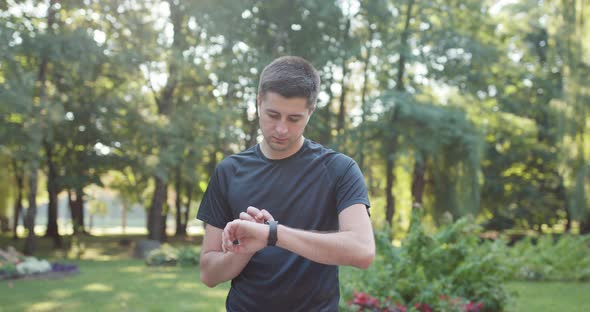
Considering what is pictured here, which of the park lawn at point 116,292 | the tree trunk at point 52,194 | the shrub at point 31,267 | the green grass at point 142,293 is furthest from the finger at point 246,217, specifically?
the tree trunk at point 52,194

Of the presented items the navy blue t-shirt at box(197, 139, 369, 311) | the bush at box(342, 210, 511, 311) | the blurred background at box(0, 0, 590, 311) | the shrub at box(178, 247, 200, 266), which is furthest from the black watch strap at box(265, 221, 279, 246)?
the shrub at box(178, 247, 200, 266)

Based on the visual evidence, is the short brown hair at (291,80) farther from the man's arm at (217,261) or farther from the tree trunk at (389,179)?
the tree trunk at (389,179)

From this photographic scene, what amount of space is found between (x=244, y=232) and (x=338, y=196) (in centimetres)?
47

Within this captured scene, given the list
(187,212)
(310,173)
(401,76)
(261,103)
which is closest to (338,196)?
(310,173)

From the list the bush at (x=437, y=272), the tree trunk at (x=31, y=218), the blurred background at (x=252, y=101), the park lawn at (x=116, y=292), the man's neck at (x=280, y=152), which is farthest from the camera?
the tree trunk at (x=31, y=218)

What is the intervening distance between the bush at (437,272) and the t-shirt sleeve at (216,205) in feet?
17.8

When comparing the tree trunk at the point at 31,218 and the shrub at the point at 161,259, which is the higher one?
the tree trunk at the point at 31,218

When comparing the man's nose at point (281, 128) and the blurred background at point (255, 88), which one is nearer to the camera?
the man's nose at point (281, 128)

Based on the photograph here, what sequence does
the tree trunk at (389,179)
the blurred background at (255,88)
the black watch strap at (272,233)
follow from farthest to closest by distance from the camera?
the tree trunk at (389,179), the blurred background at (255,88), the black watch strap at (272,233)

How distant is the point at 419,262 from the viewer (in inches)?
318

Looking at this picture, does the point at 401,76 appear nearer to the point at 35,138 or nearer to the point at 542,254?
the point at 542,254

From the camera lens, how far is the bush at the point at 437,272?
756cm

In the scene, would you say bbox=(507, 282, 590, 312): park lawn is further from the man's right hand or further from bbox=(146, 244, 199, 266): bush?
bbox=(146, 244, 199, 266): bush

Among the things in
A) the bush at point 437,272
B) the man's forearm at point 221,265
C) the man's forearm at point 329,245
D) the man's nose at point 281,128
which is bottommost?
the bush at point 437,272
